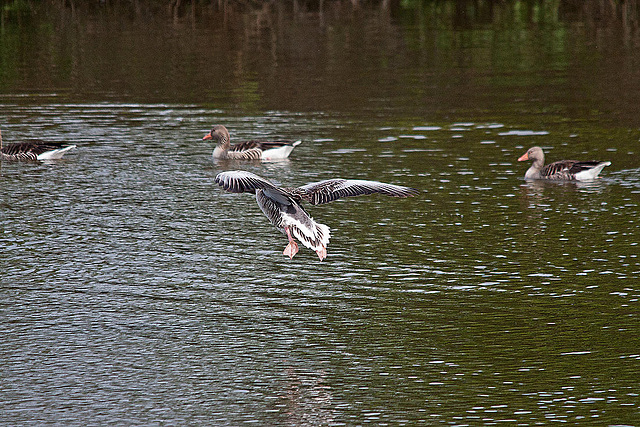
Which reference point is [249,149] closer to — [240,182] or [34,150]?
[34,150]

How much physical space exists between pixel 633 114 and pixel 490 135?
12.5ft

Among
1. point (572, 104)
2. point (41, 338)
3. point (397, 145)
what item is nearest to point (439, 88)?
point (572, 104)

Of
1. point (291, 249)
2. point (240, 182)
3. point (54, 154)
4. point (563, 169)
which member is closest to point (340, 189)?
point (291, 249)

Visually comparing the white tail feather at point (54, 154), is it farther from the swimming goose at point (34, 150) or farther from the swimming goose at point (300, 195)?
the swimming goose at point (300, 195)

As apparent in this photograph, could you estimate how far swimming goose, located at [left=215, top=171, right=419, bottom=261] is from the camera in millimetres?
10141

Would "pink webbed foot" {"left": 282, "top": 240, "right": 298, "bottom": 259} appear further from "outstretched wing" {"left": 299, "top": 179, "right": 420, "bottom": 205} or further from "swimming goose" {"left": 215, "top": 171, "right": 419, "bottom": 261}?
"outstretched wing" {"left": 299, "top": 179, "right": 420, "bottom": 205}

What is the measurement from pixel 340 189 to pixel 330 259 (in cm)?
166

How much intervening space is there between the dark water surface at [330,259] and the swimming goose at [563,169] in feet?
0.81

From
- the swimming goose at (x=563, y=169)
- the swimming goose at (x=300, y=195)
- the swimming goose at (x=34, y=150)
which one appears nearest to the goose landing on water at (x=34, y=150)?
the swimming goose at (x=34, y=150)

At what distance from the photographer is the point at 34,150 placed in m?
18.5

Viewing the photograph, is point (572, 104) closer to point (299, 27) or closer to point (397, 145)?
point (397, 145)

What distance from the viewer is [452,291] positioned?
35.0ft

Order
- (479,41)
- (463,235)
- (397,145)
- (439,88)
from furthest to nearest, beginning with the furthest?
1. (479,41)
2. (439,88)
3. (397,145)
4. (463,235)

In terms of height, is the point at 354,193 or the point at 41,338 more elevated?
the point at 354,193
